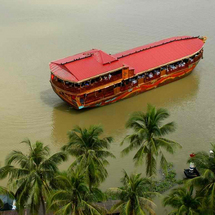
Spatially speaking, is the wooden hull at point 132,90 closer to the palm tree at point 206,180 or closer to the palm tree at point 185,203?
the palm tree at point 206,180

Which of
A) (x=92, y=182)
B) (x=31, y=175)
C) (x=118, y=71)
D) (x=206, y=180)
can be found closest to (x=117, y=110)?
(x=118, y=71)

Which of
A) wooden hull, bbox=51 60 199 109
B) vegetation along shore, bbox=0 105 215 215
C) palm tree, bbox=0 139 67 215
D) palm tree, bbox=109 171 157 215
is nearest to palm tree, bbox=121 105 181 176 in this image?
vegetation along shore, bbox=0 105 215 215

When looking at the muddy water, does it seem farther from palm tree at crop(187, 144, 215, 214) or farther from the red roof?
palm tree at crop(187, 144, 215, 214)

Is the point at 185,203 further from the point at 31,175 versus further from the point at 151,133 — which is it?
the point at 31,175

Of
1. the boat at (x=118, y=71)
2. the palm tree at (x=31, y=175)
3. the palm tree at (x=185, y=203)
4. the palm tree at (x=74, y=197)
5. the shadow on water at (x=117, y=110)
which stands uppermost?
the boat at (x=118, y=71)

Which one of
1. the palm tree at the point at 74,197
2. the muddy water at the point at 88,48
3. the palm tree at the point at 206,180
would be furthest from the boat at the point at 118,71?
the palm tree at the point at 74,197
